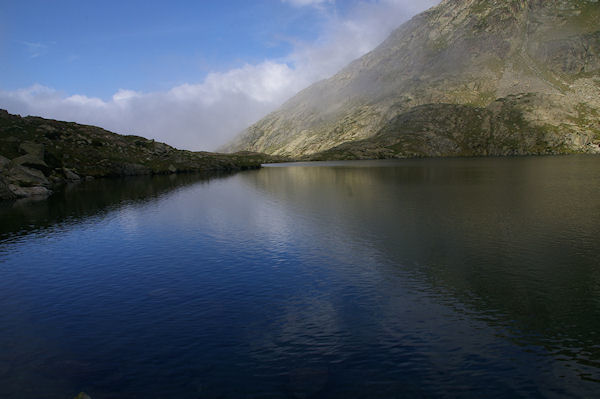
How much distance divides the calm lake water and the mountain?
56296 millimetres

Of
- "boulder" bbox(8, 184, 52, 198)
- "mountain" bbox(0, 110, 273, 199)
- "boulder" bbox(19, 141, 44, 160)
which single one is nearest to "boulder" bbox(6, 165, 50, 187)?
"mountain" bbox(0, 110, 273, 199)

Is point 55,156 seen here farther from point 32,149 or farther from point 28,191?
point 28,191

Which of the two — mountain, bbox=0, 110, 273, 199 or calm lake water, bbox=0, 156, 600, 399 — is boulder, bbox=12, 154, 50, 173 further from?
calm lake water, bbox=0, 156, 600, 399

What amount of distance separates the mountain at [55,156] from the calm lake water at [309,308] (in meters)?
56.3

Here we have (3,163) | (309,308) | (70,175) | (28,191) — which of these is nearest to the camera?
(309,308)

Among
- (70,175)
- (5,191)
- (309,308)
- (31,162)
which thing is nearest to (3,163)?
(5,191)

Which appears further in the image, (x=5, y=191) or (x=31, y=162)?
(x=31, y=162)

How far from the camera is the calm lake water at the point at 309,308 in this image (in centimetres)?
2053

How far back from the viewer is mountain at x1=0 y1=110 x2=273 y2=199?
106m

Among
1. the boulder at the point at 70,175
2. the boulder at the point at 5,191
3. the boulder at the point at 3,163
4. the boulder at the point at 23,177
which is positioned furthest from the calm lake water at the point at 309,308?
the boulder at the point at 70,175

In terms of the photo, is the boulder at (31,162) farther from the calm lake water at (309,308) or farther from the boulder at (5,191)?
the calm lake water at (309,308)

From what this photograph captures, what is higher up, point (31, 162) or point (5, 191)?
point (31, 162)

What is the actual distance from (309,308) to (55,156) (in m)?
157

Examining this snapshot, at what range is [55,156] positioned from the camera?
470 feet
